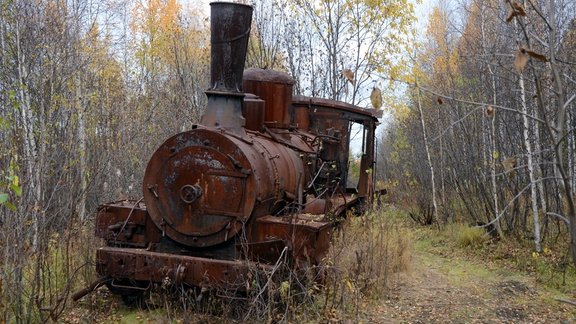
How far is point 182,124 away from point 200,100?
97 centimetres

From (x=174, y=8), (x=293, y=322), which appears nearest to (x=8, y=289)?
(x=293, y=322)

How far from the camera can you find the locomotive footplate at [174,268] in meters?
5.06

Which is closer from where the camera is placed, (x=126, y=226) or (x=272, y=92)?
(x=126, y=226)

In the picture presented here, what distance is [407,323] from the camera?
5.90 meters

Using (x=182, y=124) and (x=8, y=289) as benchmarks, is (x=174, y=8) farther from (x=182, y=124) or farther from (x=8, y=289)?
(x=8, y=289)

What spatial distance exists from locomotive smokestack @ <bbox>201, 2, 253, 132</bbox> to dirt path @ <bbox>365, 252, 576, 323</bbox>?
9.07 ft

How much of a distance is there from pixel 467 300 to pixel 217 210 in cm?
362

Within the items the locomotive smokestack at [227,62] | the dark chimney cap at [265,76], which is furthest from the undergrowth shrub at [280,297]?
the dark chimney cap at [265,76]

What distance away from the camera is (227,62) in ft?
19.8

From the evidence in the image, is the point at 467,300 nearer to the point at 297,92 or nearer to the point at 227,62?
the point at 227,62

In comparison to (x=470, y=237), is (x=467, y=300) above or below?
below

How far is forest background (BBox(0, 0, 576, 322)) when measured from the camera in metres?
5.35

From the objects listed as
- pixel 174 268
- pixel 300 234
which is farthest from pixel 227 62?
pixel 174 268

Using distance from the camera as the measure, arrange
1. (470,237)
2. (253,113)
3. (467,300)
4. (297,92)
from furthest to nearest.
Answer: (297,92) → (470,237) → (467,300) → (253,113)
